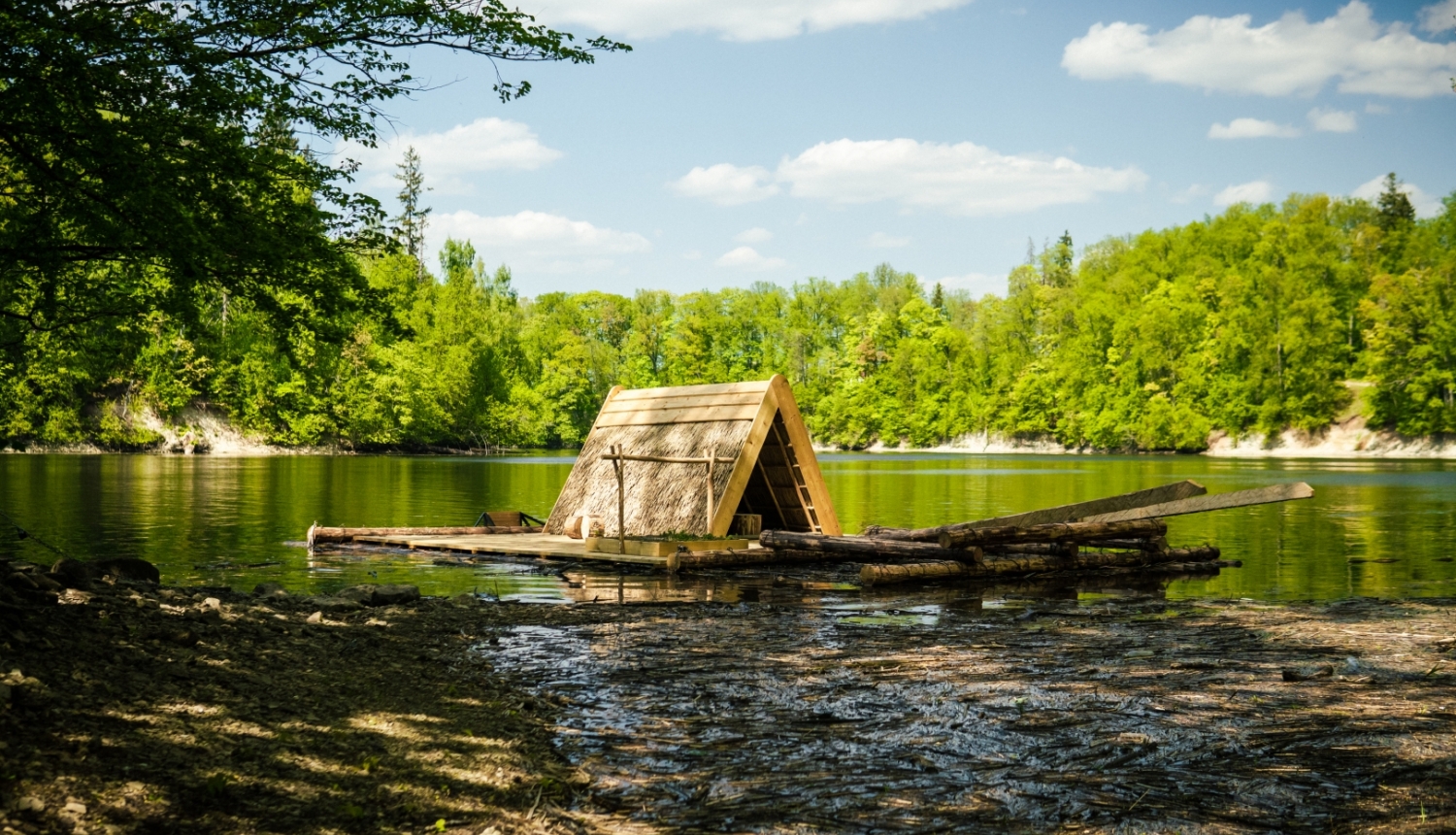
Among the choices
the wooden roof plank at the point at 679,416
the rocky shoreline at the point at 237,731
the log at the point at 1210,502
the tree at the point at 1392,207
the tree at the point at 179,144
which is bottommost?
the rocky shoreline at the point at 237,731

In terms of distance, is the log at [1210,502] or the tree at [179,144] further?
the log at [1210,502]

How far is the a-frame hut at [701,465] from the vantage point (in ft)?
58.8

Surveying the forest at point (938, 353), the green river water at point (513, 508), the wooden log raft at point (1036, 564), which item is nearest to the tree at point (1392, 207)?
the forest at point (938, 353)

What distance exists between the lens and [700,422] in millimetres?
18906


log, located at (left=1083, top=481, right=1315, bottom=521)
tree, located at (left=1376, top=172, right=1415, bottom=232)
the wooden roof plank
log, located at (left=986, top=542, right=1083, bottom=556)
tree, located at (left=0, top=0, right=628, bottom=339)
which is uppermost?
tree, located at (left=1376, top=172, right=1415, bottom=232)

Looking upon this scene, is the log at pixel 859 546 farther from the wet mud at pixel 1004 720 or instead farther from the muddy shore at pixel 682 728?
the muddy shore at pixel 682 728

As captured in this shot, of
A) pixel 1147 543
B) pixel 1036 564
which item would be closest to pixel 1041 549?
pixel 1036 564

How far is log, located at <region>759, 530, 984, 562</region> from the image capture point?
1593cm

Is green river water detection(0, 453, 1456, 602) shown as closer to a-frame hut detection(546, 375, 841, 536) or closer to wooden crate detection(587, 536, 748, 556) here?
wooden crate detection(587, 536, 748, 556)

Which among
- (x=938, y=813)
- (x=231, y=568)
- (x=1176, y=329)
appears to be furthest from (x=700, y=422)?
(x=1176, y=329)

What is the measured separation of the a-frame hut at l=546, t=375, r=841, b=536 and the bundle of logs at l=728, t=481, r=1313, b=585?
4.94 feet

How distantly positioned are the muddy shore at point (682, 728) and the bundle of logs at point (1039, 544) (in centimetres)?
582

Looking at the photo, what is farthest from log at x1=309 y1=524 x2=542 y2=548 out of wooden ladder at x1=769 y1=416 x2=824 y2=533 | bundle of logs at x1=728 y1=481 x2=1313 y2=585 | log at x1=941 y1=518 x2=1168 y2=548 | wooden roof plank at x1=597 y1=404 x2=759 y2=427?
log at x1=941 y1=518 x2=1168 y2=548

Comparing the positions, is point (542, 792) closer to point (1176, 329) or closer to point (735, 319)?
point (1176, 329)
